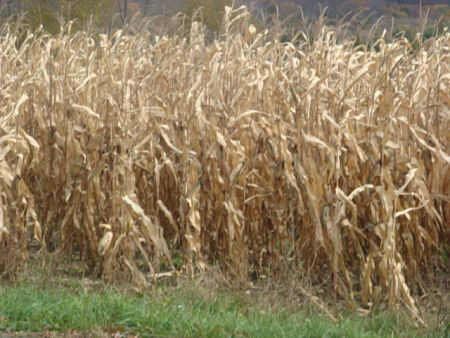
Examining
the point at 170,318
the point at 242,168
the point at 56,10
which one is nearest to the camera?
the point at 170,318

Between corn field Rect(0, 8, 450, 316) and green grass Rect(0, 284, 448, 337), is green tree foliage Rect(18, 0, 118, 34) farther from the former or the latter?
green grass Rect(0, 284, 448, 337)

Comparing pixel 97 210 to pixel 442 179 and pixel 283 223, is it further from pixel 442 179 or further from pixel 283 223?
pixel 442 179

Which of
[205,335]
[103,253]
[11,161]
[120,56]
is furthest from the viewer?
[120,56]

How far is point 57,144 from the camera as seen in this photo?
22.1 feet

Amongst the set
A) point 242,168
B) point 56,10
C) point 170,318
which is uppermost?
point 56,10

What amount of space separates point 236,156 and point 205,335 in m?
1.81

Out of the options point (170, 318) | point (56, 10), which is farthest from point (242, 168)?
point (56, 10)

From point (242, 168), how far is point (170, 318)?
1555 mm

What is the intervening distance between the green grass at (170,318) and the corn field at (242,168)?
0.44 meters

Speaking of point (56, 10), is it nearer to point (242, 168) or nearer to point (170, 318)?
point (242, 168)

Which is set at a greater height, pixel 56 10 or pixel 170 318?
pixel 56 10

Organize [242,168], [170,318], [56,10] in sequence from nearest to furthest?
1. [170,318]
2. [242,168]
3. [56,10]

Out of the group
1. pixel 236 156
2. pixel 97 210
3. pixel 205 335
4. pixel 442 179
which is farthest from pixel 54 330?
pixel 442 179

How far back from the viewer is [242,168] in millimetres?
6418
